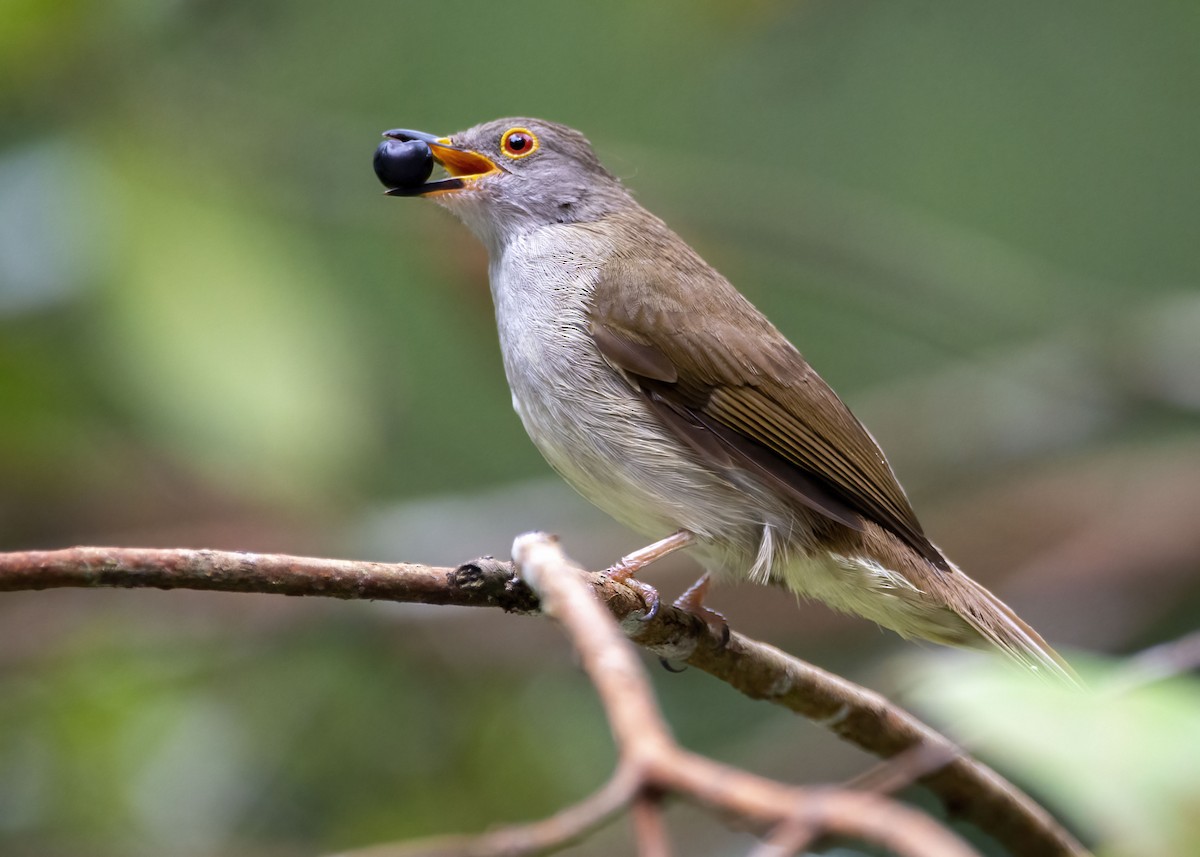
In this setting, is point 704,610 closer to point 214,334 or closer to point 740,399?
point 740,399

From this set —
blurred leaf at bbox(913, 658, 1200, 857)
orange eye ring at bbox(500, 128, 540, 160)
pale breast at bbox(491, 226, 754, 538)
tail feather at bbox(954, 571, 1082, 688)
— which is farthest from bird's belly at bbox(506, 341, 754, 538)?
blurred leaf at bbox(913, 658, 1200, 857)

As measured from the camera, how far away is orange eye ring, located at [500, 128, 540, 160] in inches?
184

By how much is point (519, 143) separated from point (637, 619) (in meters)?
2.18

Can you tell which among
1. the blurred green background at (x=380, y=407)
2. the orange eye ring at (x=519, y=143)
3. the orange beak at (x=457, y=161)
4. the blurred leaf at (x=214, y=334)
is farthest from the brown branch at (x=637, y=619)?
the orange eye ring at (x=519, y=143)

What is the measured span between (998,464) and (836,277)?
1.29 meters

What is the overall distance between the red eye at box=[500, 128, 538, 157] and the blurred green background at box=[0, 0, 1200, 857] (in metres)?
0.36

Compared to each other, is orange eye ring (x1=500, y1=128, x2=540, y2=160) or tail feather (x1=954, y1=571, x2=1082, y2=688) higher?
orange eye ring (x1=500, y1=128, x2=540, y2=160)

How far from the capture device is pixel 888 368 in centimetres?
952

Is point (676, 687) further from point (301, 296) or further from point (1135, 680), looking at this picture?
point (1135, 680)

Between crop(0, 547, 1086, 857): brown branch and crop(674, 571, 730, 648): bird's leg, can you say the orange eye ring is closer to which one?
crop(674, 571, 730, 648): bird's leg

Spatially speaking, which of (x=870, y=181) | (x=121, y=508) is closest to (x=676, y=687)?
(x=121, y=508)

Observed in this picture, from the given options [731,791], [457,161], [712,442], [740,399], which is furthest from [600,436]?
[731,791]

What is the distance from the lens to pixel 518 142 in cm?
471

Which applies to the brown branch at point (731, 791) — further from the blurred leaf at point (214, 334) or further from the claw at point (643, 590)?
the blurred leaf at point (214, 334)
